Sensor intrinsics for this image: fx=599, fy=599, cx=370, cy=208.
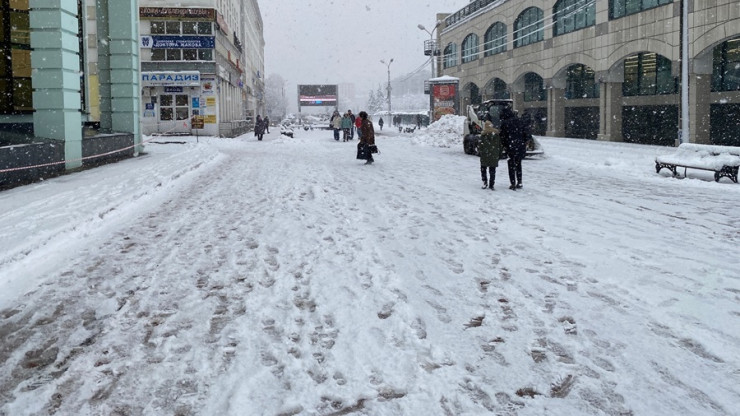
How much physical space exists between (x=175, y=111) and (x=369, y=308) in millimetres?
39158

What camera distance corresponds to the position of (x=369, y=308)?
5086 mm

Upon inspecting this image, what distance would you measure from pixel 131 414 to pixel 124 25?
2177 cm

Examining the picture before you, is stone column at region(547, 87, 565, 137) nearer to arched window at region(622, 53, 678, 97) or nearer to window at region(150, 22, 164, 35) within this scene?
arched window at region(622, 53, 678, 97)

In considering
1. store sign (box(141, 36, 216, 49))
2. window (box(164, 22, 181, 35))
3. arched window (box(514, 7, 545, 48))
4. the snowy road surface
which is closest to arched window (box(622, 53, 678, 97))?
arched window (box(514, 7, 545, 48))

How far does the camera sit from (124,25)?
72.5ft

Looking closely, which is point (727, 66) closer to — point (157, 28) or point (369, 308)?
point (369, 308)

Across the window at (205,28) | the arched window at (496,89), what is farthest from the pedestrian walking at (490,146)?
the arched window at (496,89)

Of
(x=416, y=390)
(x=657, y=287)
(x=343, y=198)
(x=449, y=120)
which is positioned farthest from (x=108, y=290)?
(x=449, y=120)

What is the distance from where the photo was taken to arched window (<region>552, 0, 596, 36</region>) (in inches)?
1437

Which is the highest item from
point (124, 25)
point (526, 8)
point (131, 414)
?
point (526, 8)

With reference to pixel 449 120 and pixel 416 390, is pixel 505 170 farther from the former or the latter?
pixel 416 390

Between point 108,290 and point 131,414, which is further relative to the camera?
point 108,290

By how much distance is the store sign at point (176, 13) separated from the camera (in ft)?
129

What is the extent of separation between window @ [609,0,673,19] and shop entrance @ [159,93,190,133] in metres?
27.6
